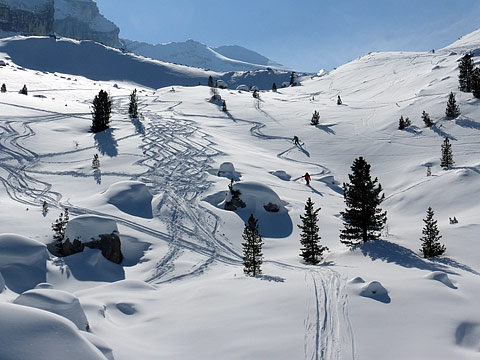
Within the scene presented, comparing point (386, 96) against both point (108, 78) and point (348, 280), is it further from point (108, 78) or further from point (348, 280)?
point (108, 78)

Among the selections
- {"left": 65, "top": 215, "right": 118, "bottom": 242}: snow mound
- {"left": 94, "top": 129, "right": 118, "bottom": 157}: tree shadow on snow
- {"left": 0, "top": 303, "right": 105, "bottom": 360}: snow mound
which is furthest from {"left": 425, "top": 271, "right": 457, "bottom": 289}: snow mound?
{"left": 94, "top": 129, "right": 118, "bottom": 157}: tree shadow on snow

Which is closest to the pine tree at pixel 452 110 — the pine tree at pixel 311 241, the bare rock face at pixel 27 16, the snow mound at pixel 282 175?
the snow mound at pixel 282 175

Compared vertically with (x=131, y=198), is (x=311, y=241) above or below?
below

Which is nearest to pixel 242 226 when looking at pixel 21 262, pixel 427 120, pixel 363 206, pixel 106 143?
pixel 363 206

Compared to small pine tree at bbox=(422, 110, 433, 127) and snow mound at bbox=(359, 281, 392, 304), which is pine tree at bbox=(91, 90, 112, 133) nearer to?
snow mound at bbox=(359, 281, 392, 304)

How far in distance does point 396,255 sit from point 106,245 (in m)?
11.3

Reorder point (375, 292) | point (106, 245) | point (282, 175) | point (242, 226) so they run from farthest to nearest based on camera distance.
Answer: point (282, 175)
point (242, 226)
point (106, 245)
point (375, 292)

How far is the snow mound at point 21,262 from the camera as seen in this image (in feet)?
34.2

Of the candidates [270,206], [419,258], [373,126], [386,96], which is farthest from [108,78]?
[419,258]

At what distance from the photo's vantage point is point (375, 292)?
8781 mm

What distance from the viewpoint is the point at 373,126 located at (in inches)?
1432

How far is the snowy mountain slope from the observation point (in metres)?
7.22

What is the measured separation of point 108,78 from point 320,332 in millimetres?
125750

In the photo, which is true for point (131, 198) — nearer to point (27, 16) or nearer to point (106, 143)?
point (106, 143)
